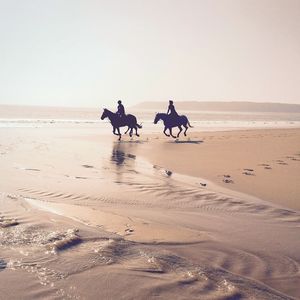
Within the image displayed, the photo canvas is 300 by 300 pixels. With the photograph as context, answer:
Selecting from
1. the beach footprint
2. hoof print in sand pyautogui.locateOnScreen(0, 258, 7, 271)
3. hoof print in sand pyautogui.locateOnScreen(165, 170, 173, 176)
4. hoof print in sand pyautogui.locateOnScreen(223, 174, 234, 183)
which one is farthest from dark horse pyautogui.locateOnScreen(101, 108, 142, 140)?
hoof print in sand pyautogui.locateOnScreen(0, 258, 7, 271)

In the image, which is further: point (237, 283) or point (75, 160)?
point (75, 160)

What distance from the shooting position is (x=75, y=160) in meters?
12.2

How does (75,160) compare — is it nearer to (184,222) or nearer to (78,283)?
(184,222)

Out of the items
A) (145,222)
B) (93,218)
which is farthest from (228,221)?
(93,218)

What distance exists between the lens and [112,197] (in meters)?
7.11

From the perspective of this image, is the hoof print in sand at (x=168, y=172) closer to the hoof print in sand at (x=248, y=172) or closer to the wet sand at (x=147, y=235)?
the wet sand at (x=147, y=235)

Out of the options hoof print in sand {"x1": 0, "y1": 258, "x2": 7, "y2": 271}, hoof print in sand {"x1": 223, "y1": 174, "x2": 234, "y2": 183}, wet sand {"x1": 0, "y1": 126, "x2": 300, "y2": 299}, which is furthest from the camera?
hoof print in sand {"x1": 223, "y1": 174, "x2": 234, "y2": 183}

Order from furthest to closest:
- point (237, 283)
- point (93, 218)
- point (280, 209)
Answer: point (280, 209), point (93, 218), point (237, 283)

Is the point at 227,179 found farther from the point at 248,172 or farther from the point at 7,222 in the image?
the point at 7,222

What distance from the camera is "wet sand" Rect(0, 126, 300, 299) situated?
3.43 m

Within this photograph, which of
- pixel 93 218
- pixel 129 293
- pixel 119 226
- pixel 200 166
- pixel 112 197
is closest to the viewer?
pixel 129 293

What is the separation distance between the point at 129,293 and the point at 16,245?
164cm

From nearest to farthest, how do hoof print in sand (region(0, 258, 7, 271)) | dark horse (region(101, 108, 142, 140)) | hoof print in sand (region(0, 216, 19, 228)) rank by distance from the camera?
1. hoof print in sand (region(0, 258, 7, 271))
2. hoof print in sand (region(0, 216, 19, 228))
3. dark horse (region(101, 108, 142, 140))

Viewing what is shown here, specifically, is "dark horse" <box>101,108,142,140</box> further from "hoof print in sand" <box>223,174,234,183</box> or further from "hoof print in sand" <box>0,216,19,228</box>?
"hoof print in sand" <box>0,216,19,228</box>
